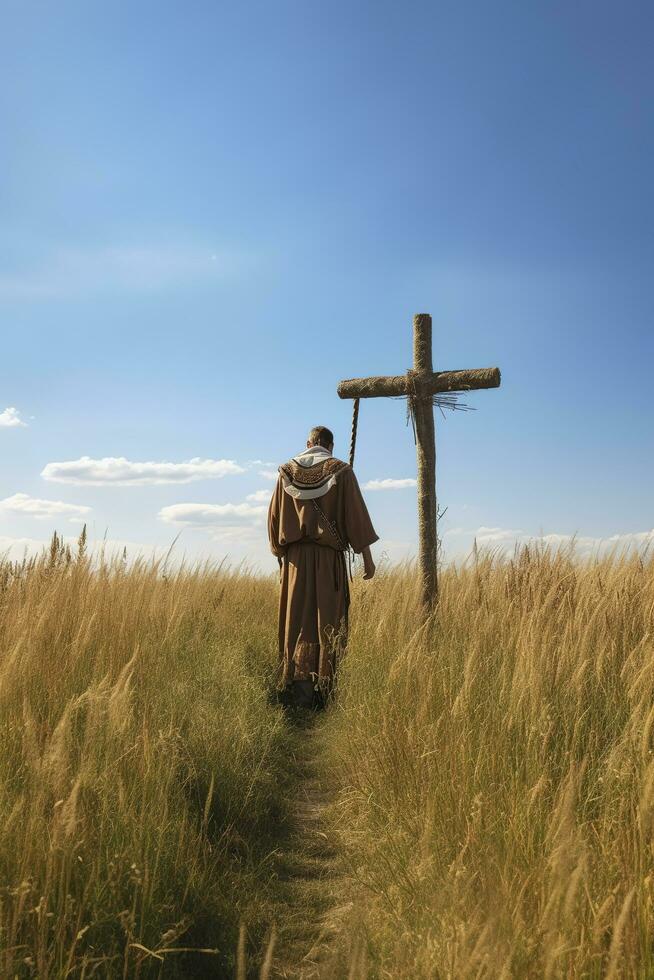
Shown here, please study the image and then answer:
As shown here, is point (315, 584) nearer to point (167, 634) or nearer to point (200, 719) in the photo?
point (167, 634)

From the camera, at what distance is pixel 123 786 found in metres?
2.85

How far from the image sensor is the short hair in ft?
21.9

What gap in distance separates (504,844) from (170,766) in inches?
57.2

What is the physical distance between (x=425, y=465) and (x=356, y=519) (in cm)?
76

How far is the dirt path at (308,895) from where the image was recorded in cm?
262

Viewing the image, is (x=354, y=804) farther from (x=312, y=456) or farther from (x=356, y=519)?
(x=312, y=456)

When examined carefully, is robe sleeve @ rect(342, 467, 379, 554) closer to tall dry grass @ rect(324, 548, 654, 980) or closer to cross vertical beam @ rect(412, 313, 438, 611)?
cross vertical beam @ rect(412, 313, 438, 611)

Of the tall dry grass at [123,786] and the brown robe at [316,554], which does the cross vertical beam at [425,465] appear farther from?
the tall dry grass at [123,786]

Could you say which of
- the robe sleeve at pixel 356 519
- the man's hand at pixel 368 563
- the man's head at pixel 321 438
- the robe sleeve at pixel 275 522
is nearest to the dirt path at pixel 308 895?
the man's hand at pixel 368 563

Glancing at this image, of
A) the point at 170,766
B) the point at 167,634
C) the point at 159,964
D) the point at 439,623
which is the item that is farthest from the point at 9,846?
the point at 439,623

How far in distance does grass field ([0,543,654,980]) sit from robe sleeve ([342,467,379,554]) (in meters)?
1.15

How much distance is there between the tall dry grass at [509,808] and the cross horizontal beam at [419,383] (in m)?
1.90

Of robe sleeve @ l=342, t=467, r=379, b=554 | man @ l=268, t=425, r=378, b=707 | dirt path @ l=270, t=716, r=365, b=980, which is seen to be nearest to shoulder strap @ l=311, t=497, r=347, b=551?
man @ l=268, t=425, r=378, b=707

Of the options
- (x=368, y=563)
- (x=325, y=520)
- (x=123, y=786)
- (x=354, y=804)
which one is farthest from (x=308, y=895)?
(x=325, y=520)
